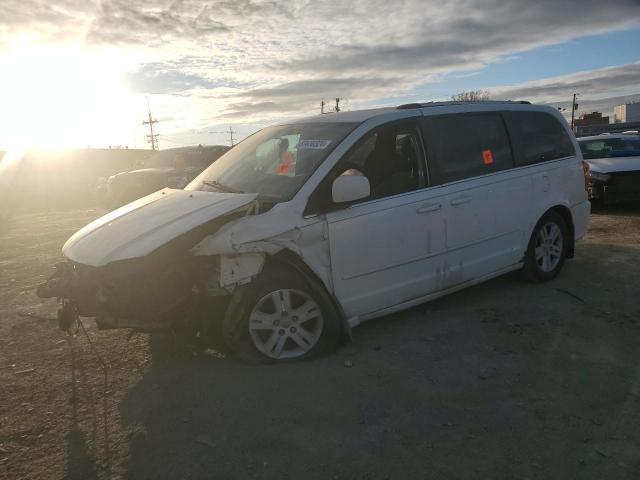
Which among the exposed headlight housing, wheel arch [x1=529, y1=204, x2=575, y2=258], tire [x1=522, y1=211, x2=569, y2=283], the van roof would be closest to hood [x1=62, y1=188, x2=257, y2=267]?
the van roof

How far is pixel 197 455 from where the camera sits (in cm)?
275

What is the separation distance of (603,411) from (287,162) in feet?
8.95

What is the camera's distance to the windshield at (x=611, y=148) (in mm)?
10820

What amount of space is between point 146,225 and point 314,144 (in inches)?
55.9

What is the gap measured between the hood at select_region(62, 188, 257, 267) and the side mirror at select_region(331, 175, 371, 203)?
0.57 meters

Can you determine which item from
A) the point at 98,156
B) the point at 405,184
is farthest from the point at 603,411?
the point at 98,156

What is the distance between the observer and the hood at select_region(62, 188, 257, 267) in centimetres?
342

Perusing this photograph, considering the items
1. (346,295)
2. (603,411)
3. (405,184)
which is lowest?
(603,411)

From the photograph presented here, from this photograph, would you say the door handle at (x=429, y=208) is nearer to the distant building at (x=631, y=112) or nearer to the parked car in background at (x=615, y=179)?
the parked car in background at (x=615, y=179)

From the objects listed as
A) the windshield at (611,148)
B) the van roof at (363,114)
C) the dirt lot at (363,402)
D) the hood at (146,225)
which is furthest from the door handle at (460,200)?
the windshield at (611,148)

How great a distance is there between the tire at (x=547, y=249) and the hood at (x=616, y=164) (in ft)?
16.8

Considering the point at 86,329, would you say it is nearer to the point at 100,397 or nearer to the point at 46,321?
the point at 46,321

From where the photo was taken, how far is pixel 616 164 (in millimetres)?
9922

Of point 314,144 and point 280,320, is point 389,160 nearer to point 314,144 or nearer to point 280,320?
point 314,144
